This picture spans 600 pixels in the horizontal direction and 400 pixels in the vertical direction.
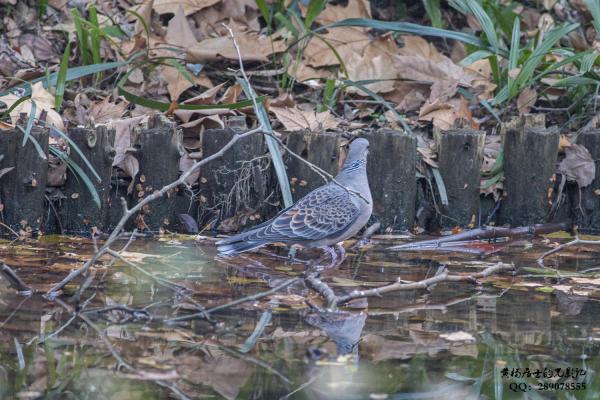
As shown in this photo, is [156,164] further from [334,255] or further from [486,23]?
[486,23]

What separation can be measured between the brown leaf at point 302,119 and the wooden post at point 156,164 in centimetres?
71

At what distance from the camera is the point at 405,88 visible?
7.18m

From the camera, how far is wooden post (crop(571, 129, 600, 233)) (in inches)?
251

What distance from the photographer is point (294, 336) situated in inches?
153

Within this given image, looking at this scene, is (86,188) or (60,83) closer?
(86,188)

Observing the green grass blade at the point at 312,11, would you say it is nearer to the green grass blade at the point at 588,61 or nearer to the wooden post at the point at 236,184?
the wooden post at the point at 236,184

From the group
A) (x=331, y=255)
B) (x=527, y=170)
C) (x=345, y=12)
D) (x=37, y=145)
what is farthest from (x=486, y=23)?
(x=37, y=145)

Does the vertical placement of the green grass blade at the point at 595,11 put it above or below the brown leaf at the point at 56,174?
above

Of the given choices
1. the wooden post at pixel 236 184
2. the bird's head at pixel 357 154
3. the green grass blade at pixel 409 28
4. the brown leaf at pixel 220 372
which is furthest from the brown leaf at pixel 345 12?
the brown leaf at pixel 220 372

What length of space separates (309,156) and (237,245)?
3.02 ft

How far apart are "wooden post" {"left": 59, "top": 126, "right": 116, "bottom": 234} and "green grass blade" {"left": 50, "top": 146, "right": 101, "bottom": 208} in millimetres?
51

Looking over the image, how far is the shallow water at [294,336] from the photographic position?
11.0 feet

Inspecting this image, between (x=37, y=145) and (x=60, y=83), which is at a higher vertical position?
(x=60, y=83)

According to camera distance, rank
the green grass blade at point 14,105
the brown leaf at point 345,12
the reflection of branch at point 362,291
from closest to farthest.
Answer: the reflection of branch at point 362,291 → the green grass blade at point 14,105 → the brown leaf at point 345,12
